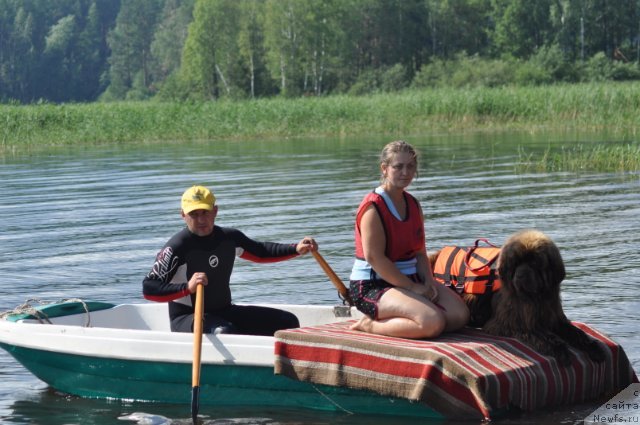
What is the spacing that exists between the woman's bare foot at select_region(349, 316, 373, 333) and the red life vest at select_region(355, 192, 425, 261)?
14.0 inches

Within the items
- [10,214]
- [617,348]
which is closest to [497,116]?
[10,214]

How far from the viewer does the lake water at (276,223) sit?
25.2ft

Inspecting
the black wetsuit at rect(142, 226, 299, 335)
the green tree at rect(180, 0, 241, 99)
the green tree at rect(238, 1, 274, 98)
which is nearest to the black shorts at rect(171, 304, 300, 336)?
→ the black wetsuit at rect(142, 226, 299, 335)

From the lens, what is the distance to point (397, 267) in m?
6.89

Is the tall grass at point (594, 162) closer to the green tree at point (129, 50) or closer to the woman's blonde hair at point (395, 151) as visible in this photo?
the woman's blonde hair at point (395, 151)

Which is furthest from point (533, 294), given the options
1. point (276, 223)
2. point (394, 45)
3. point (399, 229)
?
point (394, 45)

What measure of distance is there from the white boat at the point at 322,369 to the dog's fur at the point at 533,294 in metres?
0.10

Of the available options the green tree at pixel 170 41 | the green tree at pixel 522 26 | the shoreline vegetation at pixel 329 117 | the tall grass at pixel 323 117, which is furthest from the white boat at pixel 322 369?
the green tree at pixel 170 41

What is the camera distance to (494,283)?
686 cm

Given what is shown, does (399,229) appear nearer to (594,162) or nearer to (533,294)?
(533,294)

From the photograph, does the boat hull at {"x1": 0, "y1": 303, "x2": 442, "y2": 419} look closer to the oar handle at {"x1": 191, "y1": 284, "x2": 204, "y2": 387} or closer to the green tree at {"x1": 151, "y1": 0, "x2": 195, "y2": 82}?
the oar handle at {"x1": 191, "y1": 284, "x2": 204, "y2": 387}

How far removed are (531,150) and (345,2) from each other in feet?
197

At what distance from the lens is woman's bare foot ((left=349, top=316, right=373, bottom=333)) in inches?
270

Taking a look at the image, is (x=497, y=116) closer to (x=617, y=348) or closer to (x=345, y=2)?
(x=617, y=348)
